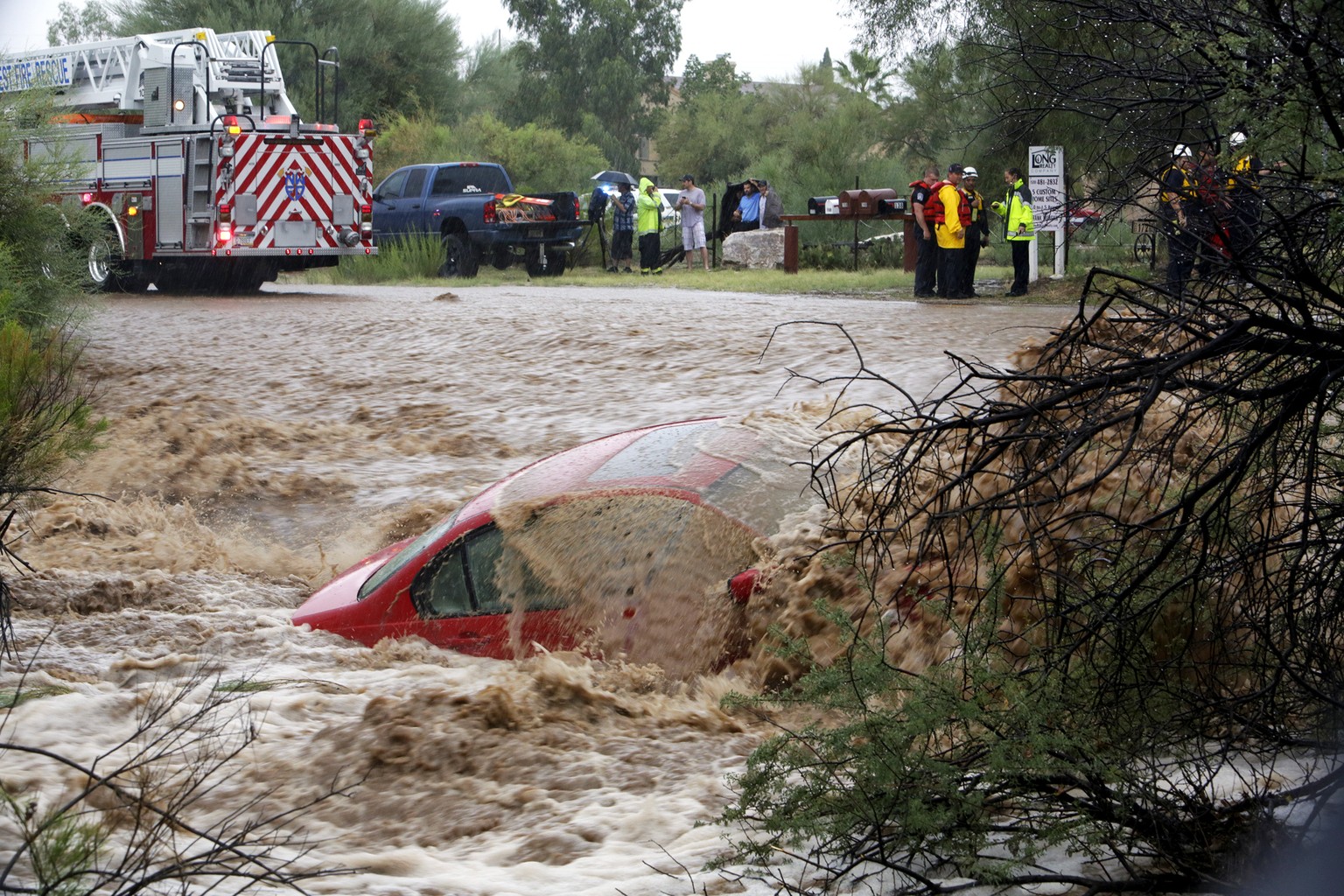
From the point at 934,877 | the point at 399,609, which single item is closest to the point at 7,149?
the point at 399,609

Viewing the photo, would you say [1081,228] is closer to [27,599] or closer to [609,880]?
[609,880]

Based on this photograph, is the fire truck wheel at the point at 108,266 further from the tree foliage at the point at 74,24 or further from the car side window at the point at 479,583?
the car side window at the point at 479,583

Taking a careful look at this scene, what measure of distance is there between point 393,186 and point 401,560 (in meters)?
21.6

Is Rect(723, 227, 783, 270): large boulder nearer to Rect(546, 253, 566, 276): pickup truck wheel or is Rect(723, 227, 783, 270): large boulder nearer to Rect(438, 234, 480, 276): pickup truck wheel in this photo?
Rect(546, 253, 566, 276): pickup truck wheel

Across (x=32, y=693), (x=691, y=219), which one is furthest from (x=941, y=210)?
(x=32, y=693)

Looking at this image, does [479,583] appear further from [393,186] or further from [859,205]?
[393,186]

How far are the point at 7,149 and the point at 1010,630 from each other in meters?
10.8

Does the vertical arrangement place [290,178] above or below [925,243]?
above

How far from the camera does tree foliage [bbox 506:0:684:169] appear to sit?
204 ft

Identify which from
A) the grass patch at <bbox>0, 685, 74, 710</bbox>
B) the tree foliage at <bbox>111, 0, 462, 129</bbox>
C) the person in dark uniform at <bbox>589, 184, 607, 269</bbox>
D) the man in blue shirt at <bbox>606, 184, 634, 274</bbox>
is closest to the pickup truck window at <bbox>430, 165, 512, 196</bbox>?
the person in dark uniform at <bbox>589, 184, 607, 269</bbox>

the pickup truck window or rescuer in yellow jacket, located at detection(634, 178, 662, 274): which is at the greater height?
the pickup truck window

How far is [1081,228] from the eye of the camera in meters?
4.50

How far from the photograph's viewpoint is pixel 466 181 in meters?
26.6

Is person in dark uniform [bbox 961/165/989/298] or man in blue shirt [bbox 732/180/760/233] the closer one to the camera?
person in dark uniform [bbox 961/165/989/298]
